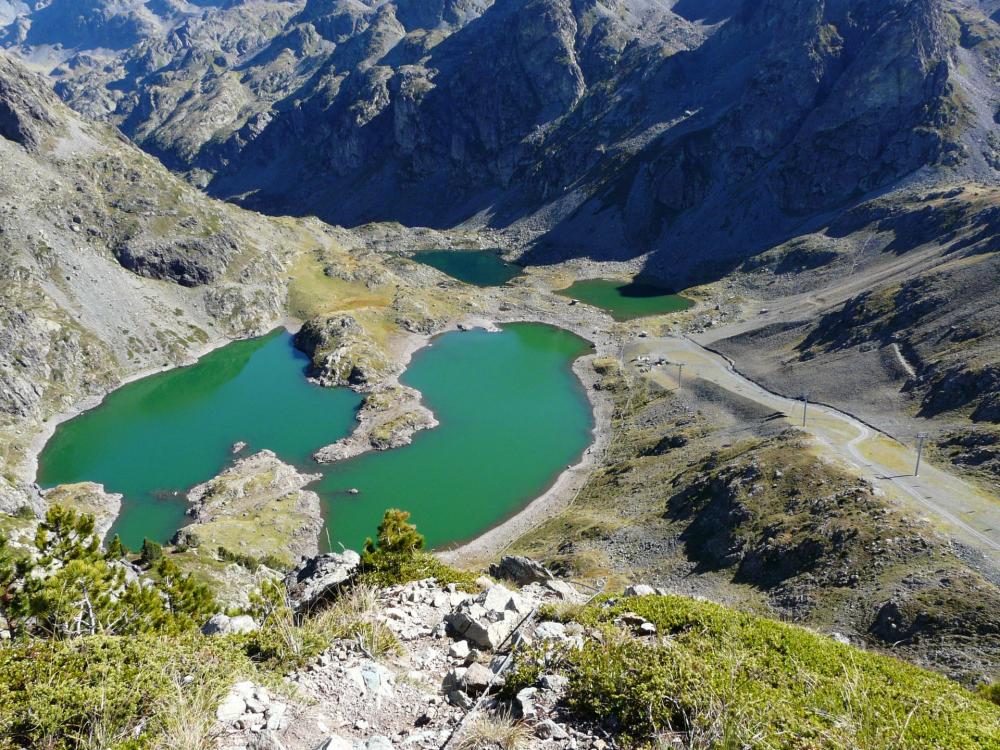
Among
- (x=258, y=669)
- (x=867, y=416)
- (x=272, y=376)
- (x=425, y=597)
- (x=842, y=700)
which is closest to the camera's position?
(x=842, y=700)

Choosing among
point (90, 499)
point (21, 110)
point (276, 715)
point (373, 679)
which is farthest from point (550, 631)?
point (21, 110)

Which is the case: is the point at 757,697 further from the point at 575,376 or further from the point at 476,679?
the point at 575,376

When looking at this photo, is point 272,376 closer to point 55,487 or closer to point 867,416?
point 55,487

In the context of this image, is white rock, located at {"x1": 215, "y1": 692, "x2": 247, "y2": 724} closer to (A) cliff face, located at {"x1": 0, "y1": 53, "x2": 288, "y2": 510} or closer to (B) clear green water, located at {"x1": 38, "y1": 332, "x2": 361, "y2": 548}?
(B) clear green water, located at {"x1": 38, "y1": 332, "x2": 361, "y2": 548}

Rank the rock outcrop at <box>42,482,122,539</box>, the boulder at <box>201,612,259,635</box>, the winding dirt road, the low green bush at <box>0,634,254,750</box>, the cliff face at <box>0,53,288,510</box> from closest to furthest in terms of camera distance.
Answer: the low green bush at <box>0,634,254,750</box> < the boulder at <box>201,612,259,635</box> < the winding dirt road < the rock outcrop at <box>42,482,122,539</box> < the cliff face at <box>0,53,288,510</box>

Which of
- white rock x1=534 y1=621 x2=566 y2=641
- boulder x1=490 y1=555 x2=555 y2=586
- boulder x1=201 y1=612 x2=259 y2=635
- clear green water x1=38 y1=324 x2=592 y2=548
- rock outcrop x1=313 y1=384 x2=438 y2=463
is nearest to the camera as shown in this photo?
white rock x1=534 y1=621 x2=566 y2=641

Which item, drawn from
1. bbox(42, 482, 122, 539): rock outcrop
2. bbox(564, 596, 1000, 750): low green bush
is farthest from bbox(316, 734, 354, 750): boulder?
bbox(42, 482, 122, 539): rock outcrop

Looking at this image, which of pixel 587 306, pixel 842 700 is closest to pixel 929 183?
pixel 587 306
